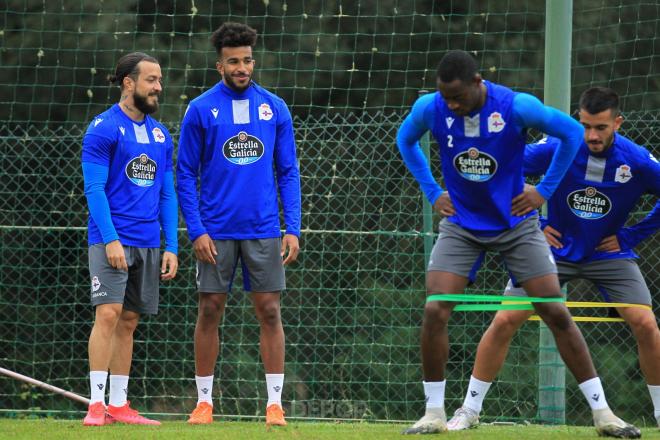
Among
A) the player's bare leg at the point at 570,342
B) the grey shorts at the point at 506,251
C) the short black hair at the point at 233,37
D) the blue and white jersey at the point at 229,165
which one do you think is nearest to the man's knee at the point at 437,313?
the grey shorts at the point at 506,251

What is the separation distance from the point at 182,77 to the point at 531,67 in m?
3.42

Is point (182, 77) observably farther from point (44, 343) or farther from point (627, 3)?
point (627, 3)

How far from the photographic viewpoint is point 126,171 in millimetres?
6711

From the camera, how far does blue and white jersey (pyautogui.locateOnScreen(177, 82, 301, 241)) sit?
21.6ft

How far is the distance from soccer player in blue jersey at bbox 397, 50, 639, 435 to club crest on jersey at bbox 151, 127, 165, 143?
5.19ft

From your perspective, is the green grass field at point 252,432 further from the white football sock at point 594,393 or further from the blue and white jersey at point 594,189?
the blue and white jersey at point 594,189

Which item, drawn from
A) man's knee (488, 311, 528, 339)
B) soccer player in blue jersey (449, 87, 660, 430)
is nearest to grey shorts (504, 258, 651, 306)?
soccer player in blue jersey (449, 87, 660, 430)

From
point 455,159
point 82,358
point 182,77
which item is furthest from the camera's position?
point 182,77

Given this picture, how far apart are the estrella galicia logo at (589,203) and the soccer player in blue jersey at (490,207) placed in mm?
808

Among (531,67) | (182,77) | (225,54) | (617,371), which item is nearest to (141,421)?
(225,54)

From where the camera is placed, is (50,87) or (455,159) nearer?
(455,159)

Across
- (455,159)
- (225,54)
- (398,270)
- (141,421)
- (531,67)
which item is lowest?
(141,421)

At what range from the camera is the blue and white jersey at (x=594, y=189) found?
663 cm

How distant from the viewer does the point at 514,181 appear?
5.88 meters
